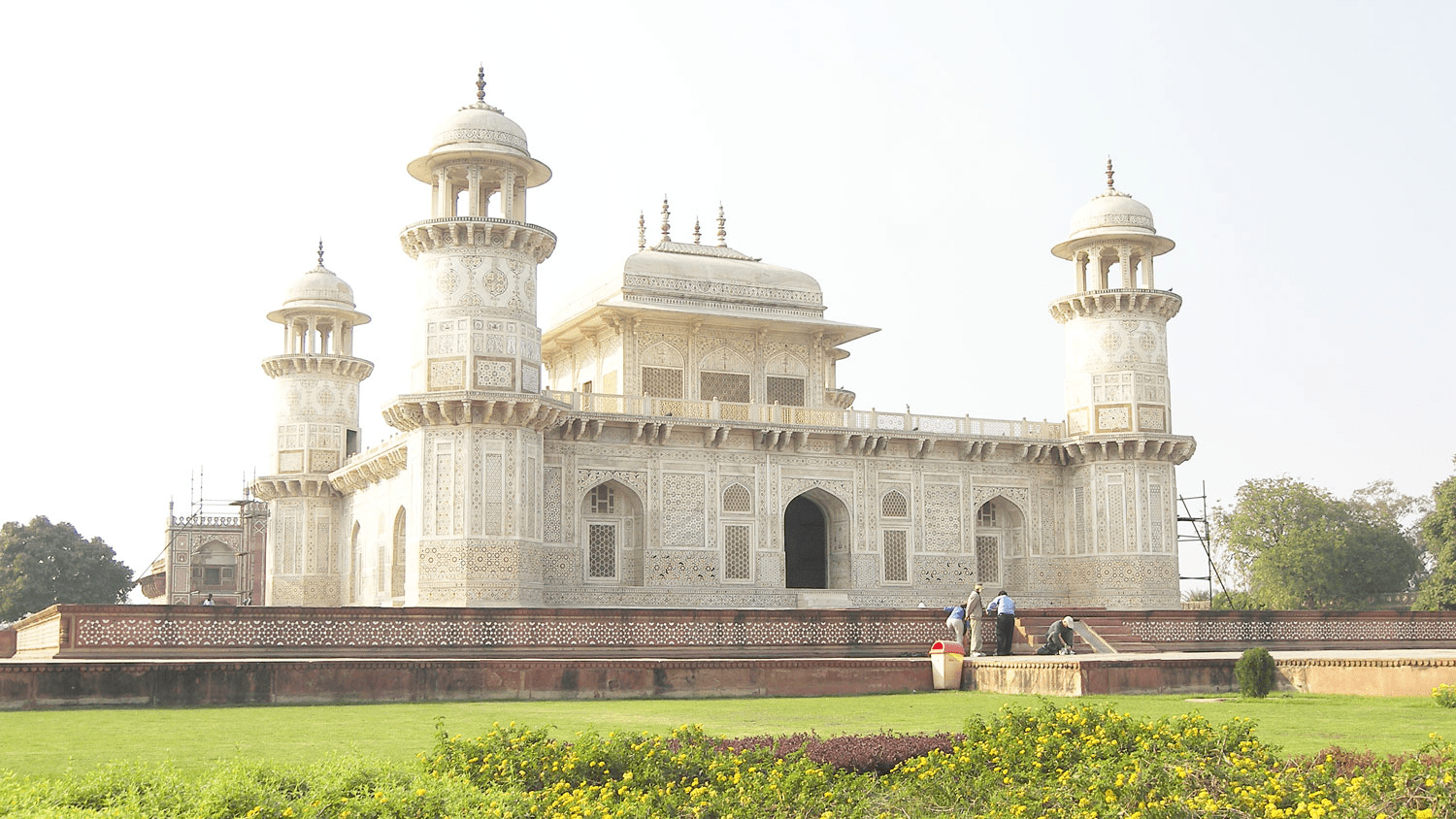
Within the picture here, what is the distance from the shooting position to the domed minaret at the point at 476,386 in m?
23.8

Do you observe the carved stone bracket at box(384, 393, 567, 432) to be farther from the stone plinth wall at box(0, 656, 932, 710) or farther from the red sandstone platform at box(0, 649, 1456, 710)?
the stone plinth wall at box(0, 656, 932, 710)

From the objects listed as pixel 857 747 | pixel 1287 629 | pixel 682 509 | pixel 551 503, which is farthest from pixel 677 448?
pixel 857 747

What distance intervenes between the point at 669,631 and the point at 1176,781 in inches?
490

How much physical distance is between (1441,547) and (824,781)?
121ft

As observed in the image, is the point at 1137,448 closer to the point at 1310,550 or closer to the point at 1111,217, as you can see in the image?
the point at 1111,217

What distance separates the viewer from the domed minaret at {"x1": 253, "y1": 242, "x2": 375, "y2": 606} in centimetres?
3219

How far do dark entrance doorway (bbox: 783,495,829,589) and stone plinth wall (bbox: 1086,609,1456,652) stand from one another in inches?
358

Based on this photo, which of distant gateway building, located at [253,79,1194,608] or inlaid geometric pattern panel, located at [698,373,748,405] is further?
inlaid geometric pattern panel, located at [698,373,748,405]

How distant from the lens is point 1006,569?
30375mm

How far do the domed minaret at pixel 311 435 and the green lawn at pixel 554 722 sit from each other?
1886 centimetres

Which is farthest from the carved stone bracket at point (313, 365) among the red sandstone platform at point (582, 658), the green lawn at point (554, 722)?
the green lawn at point (554, 722)

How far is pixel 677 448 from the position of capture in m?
27.7

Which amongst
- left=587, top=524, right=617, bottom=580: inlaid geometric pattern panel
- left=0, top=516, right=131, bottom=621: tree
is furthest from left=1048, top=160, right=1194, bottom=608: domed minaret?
left=0, top=516, right=131, bottom=621: tree

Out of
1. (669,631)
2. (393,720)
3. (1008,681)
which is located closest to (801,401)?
(669,631)
